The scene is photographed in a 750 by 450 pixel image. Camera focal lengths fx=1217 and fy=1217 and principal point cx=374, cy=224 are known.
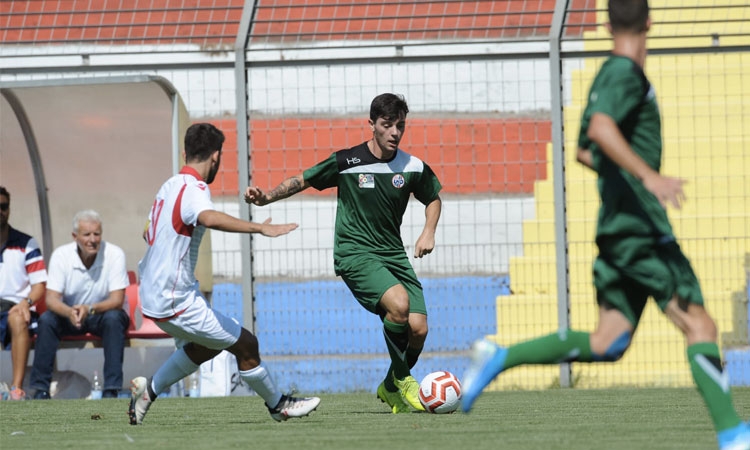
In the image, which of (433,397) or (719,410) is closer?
(719,410)

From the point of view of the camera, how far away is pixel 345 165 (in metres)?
7.15

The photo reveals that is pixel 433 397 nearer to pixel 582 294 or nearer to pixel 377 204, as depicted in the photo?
pixel 377 204

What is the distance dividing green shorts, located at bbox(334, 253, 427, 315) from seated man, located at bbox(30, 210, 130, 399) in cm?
270

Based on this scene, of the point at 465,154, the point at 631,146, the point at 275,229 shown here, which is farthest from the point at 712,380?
the point at 465,154

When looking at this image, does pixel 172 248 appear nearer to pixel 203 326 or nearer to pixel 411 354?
pixel 203 326

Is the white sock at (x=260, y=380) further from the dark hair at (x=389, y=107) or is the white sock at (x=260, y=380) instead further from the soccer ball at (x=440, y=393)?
the dark hair at (x=389, y=107)

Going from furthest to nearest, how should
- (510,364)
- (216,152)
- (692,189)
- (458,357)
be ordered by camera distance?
(692,189) < (458,357) < (216,152) < (510,364)

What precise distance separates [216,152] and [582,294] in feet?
16.7

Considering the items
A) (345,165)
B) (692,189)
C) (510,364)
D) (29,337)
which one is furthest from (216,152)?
(692,189)

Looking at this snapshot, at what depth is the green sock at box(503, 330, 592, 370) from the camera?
167 inches

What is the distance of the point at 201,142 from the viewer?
20.0 feet

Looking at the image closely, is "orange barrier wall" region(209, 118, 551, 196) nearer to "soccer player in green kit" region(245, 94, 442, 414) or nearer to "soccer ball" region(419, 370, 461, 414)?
"soccer player in green kit" region(245, 94, 442, 414)

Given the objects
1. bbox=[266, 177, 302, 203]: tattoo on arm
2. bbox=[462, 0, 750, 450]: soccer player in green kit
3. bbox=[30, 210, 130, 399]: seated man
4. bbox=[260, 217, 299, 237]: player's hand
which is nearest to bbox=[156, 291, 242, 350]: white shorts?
bbox=[260, 217, 299, 237]: player's hand

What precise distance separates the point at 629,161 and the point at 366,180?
3299 millimetres
